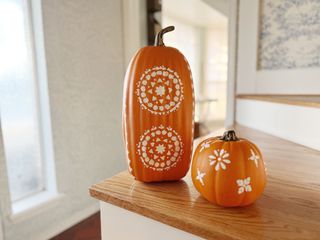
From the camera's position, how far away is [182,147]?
462 millimetres

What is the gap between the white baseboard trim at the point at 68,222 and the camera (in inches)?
53.9

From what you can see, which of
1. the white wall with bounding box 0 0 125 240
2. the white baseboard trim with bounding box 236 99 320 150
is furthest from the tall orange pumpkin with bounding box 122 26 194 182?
the white wall with bounding box 0 0 125 240

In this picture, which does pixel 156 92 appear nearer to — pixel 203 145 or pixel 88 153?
pixel 203 145

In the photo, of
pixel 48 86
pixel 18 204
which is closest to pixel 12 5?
pixel 48 86

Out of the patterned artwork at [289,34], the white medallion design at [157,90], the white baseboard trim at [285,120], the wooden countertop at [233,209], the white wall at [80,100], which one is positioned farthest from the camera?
the white wall at [80,100]

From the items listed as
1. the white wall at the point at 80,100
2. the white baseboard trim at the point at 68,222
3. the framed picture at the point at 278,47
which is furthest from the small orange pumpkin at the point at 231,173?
the white baseboard trim at the point at 68,222

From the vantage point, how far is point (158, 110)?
439mm

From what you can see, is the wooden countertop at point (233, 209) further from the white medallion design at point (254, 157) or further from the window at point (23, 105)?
the window at point (23, 105)

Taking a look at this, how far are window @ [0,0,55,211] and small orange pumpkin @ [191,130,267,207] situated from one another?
1.22 meters

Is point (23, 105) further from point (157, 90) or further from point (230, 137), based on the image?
point (230, 137)

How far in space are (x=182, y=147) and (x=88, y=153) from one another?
4.17ft

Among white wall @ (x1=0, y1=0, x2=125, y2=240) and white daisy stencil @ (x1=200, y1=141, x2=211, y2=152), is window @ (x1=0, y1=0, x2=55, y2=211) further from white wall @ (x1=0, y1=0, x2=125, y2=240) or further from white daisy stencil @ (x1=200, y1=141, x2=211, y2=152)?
white daisy stencil @ (x1=200, y1=141, x2=211, y2=152)

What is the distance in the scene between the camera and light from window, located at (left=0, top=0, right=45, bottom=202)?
4.00 feet

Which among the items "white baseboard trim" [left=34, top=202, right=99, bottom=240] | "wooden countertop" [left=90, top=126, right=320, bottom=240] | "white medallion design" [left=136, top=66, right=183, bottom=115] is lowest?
"white baseboard trim" [left=34, top=202, right=99, bottom=240]
